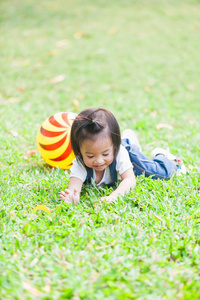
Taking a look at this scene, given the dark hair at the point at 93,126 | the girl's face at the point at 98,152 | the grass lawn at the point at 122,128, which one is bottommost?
the grass lawn at the point at 122,128

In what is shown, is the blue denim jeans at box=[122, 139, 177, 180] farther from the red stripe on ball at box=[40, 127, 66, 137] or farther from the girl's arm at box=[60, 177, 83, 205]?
the red stripe on ball at box=[40, 127, 66, 137]

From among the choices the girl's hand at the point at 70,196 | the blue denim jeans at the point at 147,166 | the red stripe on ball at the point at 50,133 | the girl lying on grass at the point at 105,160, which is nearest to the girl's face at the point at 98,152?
the girl lying on grass at the point at 105,160

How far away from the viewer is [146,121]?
507 centimetres

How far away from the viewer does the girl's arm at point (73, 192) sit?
109 inches

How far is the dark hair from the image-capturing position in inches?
105

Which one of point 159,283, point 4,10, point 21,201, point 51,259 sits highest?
point 159,283

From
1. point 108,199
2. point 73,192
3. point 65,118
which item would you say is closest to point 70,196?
point 73,192

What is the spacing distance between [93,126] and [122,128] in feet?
Result: 7.26

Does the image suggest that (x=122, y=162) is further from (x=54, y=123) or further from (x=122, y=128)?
(x=122, y=128)

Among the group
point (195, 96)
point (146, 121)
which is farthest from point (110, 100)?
point (195, 96)

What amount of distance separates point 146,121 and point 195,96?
1919 millimetres

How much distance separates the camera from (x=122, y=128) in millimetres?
4844

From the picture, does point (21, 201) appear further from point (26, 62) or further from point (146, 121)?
point (26, 62)

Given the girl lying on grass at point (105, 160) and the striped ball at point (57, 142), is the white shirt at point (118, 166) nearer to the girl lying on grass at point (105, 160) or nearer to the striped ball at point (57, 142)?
the girl lying on grass at point (105, 160)
